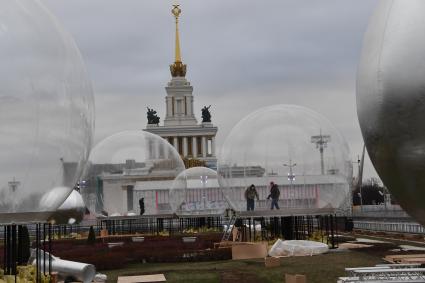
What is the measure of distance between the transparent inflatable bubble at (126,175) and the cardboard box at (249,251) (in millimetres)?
9777

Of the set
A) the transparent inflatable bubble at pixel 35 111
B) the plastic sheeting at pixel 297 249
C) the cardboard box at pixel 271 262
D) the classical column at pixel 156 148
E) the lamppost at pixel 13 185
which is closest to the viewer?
the transparent inflatable bubble at pixel 35 111

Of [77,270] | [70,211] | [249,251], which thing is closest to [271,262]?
[249,251]

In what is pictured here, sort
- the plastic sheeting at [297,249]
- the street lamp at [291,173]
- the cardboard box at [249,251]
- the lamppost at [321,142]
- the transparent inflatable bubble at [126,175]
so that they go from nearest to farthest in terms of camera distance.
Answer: the street lamp at [291,173], the lamppost at [321,142], the plastic sheeting at [297,249], the cardboard box at [249,251], the transparent inflatable bubble at [126,175]

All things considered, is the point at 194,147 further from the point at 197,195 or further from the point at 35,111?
the point at 35,111

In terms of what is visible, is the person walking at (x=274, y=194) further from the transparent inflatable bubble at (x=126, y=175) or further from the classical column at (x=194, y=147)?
the classical column at (x=194, y=147)

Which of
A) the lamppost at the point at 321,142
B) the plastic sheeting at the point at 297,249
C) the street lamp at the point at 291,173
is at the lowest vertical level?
the plastic sheeting at the point at 297,249

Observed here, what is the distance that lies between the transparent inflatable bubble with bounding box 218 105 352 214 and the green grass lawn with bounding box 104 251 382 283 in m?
1.55

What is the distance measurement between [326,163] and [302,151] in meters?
0.87

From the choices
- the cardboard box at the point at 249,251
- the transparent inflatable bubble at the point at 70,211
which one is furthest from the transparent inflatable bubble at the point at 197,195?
the cardboard box at the point at 249,251

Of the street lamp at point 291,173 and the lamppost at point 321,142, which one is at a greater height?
the lamppost at point 321,142

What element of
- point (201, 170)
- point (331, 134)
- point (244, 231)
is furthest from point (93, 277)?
point (201, 170)

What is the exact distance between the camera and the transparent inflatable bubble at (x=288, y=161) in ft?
58.4

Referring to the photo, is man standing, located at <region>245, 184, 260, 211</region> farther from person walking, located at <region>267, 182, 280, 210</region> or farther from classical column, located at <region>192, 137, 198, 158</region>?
classical column, located at <region>192, 137, 198, 158</region>

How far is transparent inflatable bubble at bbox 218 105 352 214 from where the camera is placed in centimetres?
1781
